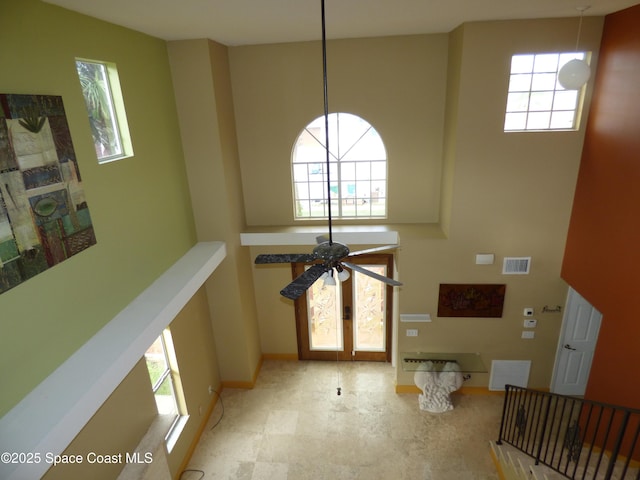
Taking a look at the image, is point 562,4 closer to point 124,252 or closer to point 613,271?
point 613,271

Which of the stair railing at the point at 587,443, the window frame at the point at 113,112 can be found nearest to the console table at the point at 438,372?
the stair railing at the point at 587,443

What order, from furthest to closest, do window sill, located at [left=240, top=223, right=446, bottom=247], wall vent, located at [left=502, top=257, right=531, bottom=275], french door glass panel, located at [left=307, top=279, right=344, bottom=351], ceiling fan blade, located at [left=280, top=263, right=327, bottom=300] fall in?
1. french door glass panel, located at [left=307, top=279, right=344, bottom=351]
2. window sill, located at [left=240, top=223, right=446, bottom=247]
3. wall vent, located at [left=502, top=257, right=531, bottom=275]
4. ceiling fan blade, located at [left=280, top=263, right=327, bottom=300]

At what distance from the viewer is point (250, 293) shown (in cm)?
707

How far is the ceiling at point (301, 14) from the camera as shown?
3631 mm

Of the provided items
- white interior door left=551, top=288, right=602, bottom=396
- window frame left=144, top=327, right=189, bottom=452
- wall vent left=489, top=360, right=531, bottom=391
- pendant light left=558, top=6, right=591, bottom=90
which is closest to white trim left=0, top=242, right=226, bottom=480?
window frame left=144, top=327, right=189, bottom=452

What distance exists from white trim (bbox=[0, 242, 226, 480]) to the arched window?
2.67 m

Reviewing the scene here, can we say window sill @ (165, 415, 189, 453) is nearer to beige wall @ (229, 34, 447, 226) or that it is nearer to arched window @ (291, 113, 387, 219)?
arched window @ (291, 113, 387, 219)

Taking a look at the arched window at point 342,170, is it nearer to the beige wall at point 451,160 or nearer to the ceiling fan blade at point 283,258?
the beige wall at point 451,160

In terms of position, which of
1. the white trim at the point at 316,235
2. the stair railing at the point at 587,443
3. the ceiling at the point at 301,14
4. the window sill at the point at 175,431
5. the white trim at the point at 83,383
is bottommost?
the window sill at the point at 175,431

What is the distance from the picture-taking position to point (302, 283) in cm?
319

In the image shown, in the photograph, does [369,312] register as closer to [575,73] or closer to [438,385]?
[438,385]

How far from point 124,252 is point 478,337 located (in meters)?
5.30

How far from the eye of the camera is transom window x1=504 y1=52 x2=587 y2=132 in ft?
17.0

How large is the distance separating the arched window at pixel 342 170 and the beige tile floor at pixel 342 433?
3047 millimetres
